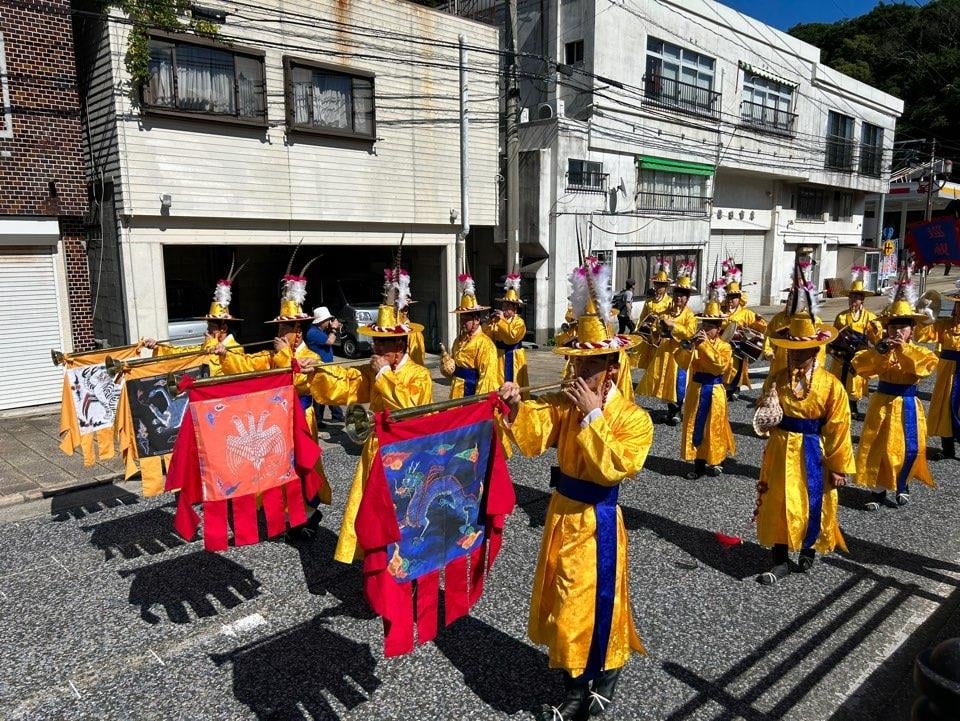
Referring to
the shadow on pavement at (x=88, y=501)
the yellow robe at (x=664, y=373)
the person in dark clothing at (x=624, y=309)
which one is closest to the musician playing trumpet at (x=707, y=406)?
the yellow robe at (x=664, y=373)

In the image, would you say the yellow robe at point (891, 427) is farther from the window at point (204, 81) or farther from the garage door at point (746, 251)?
the garage door at point (746, 251)

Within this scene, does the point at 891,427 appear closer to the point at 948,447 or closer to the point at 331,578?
the point at 948,447

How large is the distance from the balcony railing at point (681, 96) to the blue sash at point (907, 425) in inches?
618

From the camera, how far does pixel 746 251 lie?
2712 cm

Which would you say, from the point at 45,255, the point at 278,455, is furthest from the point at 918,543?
the point at 45,255

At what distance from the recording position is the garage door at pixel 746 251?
25.6 meters

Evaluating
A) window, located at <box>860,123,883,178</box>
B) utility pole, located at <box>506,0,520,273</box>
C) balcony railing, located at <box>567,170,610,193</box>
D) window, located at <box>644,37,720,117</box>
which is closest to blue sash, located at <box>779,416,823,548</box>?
utility pole, located at <box>506,0,520,273</box>

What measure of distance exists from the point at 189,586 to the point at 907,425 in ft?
22.9

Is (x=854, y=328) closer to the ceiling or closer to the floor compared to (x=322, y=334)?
closer to the ceiling

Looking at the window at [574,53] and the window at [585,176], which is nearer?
the window at [585,176]

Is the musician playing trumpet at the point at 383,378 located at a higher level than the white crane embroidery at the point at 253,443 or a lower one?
higher

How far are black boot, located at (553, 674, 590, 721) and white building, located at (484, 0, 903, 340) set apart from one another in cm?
1195

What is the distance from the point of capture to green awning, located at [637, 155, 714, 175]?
20812 millimetres

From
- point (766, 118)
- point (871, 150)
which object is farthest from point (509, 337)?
point (871, 150)
